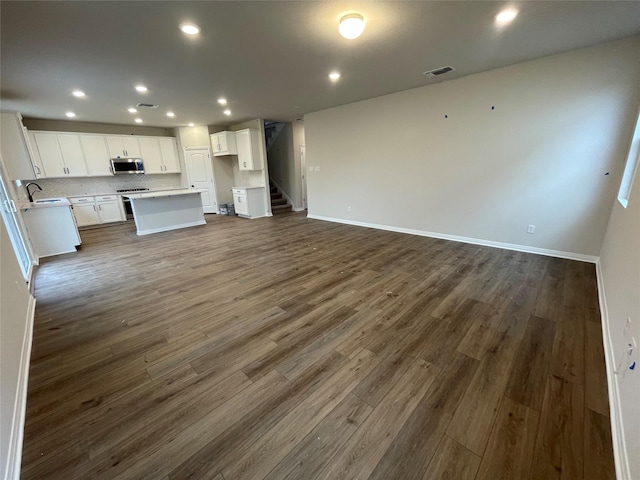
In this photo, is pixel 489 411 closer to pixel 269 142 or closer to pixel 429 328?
pixel 429 328

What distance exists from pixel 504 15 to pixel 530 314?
2771mm

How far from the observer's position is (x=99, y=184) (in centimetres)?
750

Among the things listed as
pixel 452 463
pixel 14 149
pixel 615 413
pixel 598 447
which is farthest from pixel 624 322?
pixel 14 149

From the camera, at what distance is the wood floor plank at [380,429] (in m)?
1.21

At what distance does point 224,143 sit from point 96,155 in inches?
133

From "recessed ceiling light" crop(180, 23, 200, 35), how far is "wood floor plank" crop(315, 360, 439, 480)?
3.48 meters

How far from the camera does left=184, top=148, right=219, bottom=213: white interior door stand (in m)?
8.12

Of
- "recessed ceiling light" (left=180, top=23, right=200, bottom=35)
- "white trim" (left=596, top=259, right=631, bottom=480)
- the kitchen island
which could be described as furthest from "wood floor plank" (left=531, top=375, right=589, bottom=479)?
the kitchen island

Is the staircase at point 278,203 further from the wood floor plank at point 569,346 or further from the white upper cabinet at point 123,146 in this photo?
the wood floor plank at point 569,346

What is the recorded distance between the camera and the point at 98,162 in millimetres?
7133

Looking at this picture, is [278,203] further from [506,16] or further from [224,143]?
[506,16]

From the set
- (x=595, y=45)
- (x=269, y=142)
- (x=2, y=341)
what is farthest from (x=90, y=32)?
(x=269, y=142)

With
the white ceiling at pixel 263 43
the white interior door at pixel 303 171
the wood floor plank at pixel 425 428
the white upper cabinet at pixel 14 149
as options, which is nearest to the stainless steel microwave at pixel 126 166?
the white ceiling at pixel 263 43

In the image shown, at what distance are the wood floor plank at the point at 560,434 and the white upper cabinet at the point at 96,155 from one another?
9.76m
